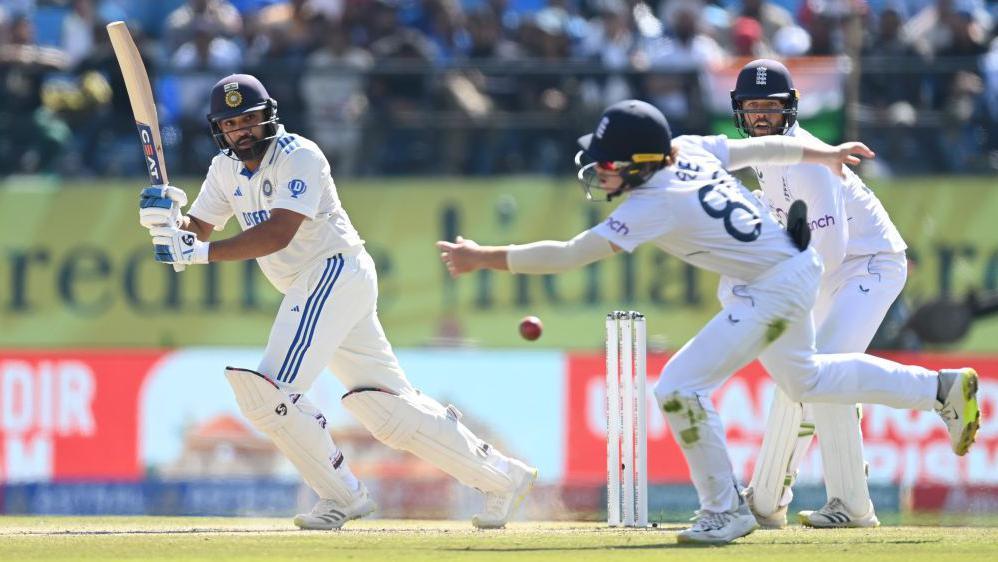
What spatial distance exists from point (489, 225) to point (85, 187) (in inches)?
119

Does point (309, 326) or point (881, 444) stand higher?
point (309, 326)

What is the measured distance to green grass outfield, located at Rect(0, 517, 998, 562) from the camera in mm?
6738

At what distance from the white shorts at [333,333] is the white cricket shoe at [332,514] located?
1.68 ft

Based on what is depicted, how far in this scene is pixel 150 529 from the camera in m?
8.09

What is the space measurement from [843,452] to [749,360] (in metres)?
0.98

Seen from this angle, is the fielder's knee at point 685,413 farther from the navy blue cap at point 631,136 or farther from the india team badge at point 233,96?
the india team badge at point 233,96

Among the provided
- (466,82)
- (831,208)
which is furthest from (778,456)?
(466,82)

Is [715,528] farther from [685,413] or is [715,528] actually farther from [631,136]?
[631,136]

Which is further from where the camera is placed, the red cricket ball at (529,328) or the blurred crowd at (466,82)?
the blurred crowd at (466,82)

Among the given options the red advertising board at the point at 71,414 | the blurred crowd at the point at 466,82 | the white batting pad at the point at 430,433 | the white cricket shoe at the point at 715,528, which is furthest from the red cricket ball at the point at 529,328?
the blurred crowd at the point at 466,82

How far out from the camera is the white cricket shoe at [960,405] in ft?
24.2

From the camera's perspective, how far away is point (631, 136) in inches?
272

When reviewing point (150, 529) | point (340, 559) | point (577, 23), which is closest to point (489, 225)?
point (577, 23)

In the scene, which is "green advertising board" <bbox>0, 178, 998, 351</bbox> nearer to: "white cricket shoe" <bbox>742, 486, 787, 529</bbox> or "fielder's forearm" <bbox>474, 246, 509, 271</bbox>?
"white cricket shoe" <bbox>742, 486, 787, 529</bbox>
